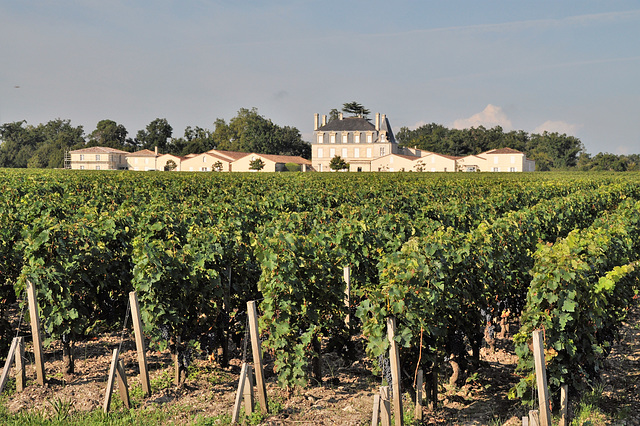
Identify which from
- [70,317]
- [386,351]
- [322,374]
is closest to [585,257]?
[386,351]

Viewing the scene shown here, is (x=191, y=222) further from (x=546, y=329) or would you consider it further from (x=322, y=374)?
(x=546, y=329)

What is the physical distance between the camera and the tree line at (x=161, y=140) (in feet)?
376

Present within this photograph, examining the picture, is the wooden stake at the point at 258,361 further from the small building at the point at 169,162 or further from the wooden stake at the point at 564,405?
the small building at the point at 169,162

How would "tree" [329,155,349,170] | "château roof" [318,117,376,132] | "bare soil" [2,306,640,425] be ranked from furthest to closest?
"château roof" [318,117,376,132] → "tree" [329,155,349,170] → "bare soil" [2,306,640,425]

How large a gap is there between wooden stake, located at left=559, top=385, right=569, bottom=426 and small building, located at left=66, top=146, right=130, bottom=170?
4211 inches

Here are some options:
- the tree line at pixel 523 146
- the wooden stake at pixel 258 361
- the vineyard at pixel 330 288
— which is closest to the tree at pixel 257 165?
the tree line at pixel 523 146

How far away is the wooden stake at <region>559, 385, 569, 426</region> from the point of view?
18.3 feet

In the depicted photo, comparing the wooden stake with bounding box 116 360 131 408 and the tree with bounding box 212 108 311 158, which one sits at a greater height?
the tree with bounding box 212 108 311 158

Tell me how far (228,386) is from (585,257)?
167 inches

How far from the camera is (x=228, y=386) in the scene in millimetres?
6992

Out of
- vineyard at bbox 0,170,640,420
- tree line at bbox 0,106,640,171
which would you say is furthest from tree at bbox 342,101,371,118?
vineyard at bbox 0,170,640,420

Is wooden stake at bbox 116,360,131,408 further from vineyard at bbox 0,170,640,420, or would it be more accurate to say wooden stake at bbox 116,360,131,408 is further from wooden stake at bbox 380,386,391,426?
wooden stake at bbox 380,386,391,426

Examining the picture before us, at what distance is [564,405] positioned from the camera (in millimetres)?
5656

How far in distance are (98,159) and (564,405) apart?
10955cm
